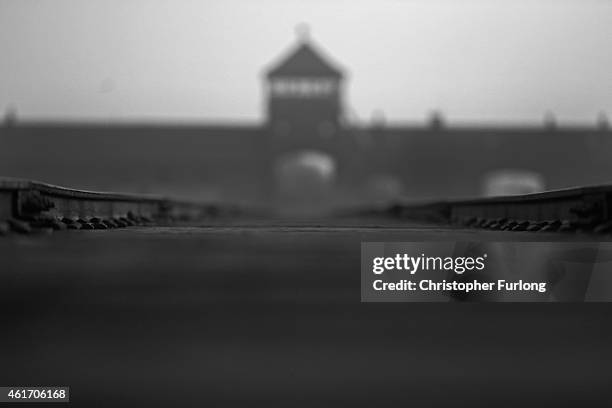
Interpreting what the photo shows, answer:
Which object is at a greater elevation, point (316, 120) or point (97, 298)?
point (316, 120)

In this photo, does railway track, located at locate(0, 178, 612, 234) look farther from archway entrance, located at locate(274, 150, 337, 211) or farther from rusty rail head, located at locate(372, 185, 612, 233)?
archway entrance, located at locate(274, 150, 337, 211)

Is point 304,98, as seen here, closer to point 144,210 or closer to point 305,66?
point 305,66

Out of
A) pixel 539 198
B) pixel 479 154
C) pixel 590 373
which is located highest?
pixel 479 154

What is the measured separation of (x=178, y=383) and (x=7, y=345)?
1.99 ft

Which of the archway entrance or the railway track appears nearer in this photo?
the railway track

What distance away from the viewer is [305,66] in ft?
124

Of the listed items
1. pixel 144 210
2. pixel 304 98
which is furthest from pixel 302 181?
pixel 144 210

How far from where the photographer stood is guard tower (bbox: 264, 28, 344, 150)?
119 ft

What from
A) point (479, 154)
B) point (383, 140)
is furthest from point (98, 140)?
point (479, 154)

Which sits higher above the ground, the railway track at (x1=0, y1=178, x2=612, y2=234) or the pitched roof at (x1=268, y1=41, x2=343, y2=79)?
the pitched roof at (x1=268, y1=41, x2=343, y2=79)

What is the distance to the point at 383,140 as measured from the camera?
37688mm

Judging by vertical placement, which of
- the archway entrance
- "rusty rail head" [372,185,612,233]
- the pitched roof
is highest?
the pitched roof

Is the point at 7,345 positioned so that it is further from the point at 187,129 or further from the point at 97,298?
the point at 187,129

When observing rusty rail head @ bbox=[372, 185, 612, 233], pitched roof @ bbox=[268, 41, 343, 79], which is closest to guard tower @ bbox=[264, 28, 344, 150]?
pitched roof @ bbox=[268, 41, 343, 79]
